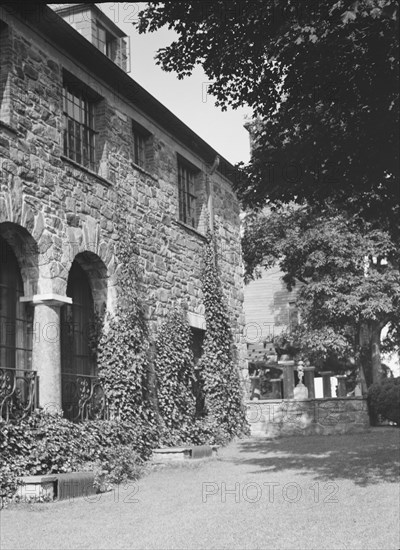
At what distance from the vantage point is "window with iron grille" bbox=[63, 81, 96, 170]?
11.9 m

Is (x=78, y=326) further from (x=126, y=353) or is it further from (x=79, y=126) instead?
(x=79, y=126)

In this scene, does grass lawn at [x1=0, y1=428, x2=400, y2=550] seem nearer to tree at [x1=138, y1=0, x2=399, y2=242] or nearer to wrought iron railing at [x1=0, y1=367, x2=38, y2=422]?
wrought iron railing at [x1=0, y1=367, x2=38, y2=422]

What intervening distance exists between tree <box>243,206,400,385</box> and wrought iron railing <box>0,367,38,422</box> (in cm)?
1267

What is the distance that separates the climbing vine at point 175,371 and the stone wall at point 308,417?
140 inches

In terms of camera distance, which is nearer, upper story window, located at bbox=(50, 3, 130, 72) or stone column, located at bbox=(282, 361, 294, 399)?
upper story window, located at bbox=(50, 3, 130, 72)

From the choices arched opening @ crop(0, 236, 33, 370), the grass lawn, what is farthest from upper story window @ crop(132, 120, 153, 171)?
the grass lawn

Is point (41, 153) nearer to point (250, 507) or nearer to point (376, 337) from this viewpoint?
point (250, 507)

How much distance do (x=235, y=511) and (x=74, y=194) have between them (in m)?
5.83

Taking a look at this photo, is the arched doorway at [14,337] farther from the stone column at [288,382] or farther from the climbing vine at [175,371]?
the stone column at [288,382]

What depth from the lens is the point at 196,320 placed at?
49.5ft

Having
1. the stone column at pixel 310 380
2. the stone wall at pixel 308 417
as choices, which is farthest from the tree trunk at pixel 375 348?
the stone wall at pixel 308 417

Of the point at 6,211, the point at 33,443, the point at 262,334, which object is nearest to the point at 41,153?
the point at 6,211

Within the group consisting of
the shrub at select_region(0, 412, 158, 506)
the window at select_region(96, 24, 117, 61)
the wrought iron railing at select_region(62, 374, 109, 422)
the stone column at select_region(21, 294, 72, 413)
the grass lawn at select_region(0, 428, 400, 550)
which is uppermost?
the window at select_region(96, 24, 117, 61)

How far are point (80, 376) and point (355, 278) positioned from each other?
12950mm
